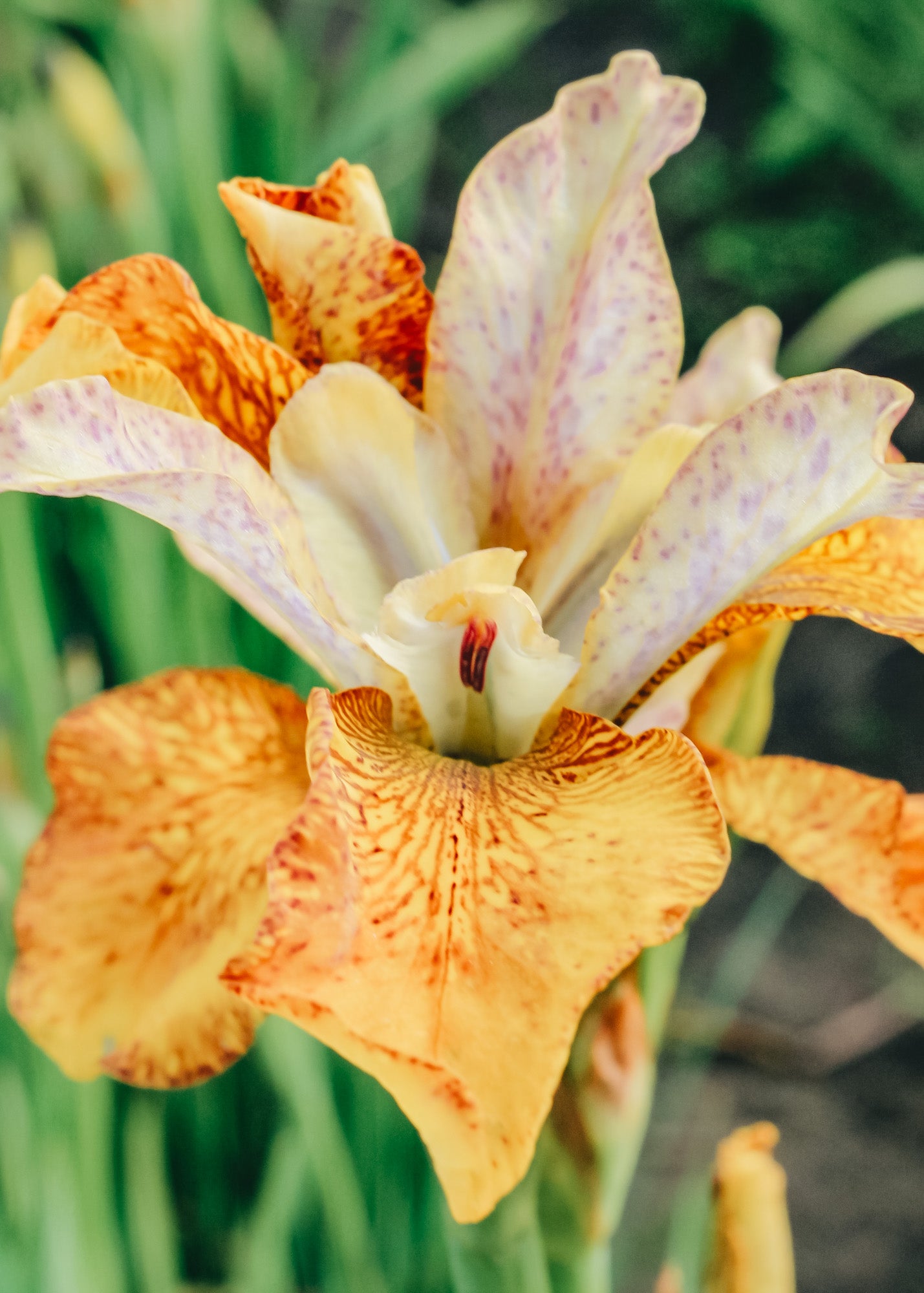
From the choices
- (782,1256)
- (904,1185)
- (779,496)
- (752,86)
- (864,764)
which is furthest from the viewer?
(752,86)

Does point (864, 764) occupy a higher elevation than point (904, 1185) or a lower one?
higher

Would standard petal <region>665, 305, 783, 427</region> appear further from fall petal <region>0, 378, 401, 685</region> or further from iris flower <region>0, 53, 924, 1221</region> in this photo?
fall petal <region>0, 378, 401, 685</region>

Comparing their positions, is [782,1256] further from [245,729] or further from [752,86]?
[752,86]

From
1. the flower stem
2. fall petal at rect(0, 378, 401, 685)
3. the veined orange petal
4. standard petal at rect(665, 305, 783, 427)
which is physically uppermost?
the veined orange petal

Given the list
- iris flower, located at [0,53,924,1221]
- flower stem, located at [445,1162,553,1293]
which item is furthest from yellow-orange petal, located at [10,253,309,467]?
flower stem, located at [445,1162,553,1293]

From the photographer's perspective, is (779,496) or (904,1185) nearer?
(779,496)

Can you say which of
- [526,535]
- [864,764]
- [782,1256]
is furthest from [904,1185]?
[526,535]

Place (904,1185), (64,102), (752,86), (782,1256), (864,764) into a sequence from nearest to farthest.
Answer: (782,1256) < (64,102) < (904,1185) < (864,764) < (752,86)
